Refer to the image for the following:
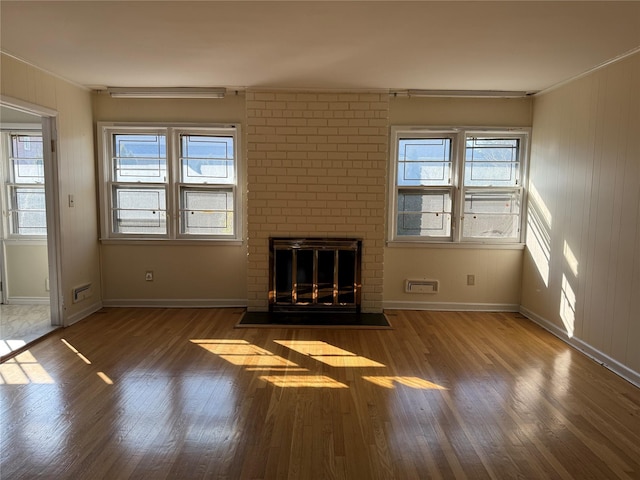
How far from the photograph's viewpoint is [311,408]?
8.15 ft

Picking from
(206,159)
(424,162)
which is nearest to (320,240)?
(424,162)

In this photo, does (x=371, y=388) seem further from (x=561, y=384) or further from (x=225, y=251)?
(x=225, y=251)

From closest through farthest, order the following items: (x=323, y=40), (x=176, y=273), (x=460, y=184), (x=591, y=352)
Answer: (x=323, y=40)
(x=591, y=352)
(x=460, y=184)
(x=176, y=273)

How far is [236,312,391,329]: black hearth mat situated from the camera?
13.4 feet

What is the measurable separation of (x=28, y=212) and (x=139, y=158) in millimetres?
1523

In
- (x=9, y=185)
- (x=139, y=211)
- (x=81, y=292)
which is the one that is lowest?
(x=81, y=292)

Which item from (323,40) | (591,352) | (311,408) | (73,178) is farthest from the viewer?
(73,178)

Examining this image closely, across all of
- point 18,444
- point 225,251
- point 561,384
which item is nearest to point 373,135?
point 225,251

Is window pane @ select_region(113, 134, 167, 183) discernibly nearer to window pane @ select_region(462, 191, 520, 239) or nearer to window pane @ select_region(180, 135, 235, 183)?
window pane @ select_region(180, 135, 235, 183)

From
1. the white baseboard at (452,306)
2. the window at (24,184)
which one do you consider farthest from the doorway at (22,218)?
the white baseboard at (452,306)

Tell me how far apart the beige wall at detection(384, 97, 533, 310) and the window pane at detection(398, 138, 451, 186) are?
0.25 m

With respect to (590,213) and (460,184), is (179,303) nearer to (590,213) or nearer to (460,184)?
(460,184)

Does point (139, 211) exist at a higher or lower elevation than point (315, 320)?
higher

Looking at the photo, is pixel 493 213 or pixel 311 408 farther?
pixel 493 213
